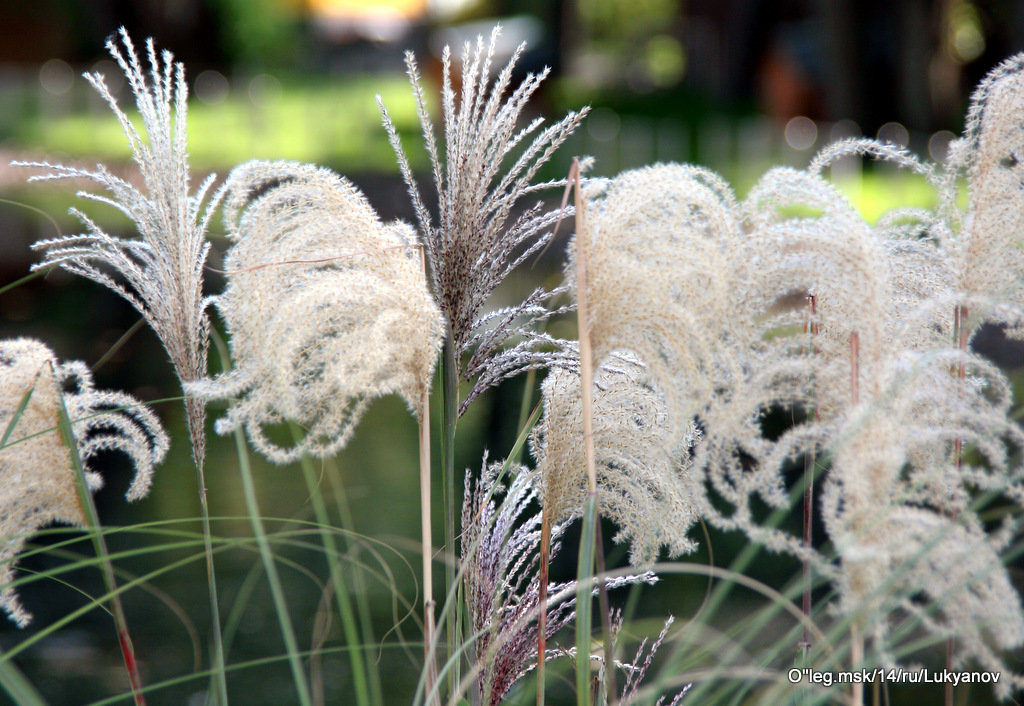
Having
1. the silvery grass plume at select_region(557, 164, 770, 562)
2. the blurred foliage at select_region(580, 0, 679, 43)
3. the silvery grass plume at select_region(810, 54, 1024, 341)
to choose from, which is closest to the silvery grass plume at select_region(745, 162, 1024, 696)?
the silvery grass plume at select_region(557, 164, 770, 562)

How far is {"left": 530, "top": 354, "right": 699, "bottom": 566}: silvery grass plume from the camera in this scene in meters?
1.56

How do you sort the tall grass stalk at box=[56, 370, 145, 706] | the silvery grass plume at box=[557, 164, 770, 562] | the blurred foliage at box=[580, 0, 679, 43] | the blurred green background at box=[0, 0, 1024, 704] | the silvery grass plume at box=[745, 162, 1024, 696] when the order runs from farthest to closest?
the blurred foliage at box=[580, 0, 679, 43] → the blurred green background at box=[0, 0, 1024, 704] → the tall grass stalk at box=[56, 370, 145, 706] → the silvery grass plume at box=[557, 164, 770, 562] → the silvery grass plume at box=[745, 162, 1024, 696]

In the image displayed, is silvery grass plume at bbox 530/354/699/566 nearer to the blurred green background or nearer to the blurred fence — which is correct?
the blurred green background

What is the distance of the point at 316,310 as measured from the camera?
1412 millimetres

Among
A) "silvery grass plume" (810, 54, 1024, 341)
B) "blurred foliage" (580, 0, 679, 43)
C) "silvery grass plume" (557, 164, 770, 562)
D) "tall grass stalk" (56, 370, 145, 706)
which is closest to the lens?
"silvery grass plume" (557, 164, 770, 562)

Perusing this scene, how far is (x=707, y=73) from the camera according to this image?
19156mm

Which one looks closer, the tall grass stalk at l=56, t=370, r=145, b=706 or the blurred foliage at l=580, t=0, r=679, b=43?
the tall grass stalk at l=56, t=370, r=145, b=706

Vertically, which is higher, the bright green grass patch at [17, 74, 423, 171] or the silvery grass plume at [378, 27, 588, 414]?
the bright green grass patch at [17, 74, 423, 171]

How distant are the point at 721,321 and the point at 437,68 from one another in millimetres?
15889

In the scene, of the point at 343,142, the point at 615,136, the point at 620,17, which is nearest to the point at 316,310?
the point at 615,136

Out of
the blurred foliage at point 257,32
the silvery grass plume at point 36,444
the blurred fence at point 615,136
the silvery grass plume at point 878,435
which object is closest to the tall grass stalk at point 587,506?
the silvery grass plume at point 878,435

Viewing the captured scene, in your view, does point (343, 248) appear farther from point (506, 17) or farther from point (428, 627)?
point (506, 17)

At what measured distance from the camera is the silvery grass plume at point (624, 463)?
5.11ft

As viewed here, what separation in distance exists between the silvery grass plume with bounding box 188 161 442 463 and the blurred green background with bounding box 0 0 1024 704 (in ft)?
0.47
